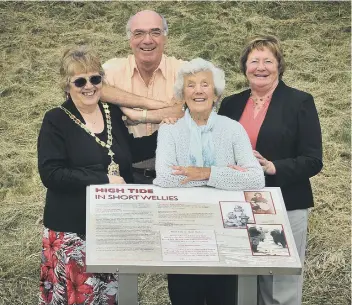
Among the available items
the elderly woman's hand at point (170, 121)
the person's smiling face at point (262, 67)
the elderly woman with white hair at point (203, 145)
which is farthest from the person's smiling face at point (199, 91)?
the person's smiling face at point (262, 67)

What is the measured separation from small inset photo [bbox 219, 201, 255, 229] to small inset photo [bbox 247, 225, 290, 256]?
43 millimetres

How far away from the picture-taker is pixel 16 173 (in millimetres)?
6934

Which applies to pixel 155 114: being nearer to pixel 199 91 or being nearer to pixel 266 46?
pixel 199 91

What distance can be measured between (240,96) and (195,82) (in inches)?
13.9

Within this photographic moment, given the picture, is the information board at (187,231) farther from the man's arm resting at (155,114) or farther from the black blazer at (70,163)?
the man's arm resting at (155,114)

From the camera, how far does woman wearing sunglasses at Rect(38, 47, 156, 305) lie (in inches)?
149

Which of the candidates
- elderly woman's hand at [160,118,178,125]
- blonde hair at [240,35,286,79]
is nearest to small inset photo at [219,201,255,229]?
elderly woman's hand at [160,118,178,125]

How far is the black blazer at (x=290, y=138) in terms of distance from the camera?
3.94 metres

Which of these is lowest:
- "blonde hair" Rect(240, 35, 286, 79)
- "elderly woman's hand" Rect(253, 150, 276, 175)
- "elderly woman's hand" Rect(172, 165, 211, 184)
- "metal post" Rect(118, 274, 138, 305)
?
"metal post" Rect(118, 274, 138, 305)

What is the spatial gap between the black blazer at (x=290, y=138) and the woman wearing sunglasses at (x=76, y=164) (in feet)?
2.23

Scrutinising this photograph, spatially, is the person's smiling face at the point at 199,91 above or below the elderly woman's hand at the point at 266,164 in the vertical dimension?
above

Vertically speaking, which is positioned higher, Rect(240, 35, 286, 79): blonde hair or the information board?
Rect(240, 35, 286, 79): blonde hair

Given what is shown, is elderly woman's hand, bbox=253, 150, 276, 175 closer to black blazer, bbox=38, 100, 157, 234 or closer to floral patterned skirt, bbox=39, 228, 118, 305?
black blazer, bbox=38, 100, 157, 234

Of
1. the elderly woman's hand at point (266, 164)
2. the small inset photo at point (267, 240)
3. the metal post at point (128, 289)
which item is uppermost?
the elderly woman's hand at point (266, 164)
